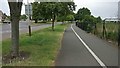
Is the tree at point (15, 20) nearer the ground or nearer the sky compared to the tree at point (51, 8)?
nearer the ground

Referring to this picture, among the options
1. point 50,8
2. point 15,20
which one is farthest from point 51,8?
point 15,20

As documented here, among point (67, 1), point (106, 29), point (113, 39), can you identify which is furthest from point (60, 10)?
point (113, 39)

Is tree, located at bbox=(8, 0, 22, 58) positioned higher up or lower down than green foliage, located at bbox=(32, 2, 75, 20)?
lower down

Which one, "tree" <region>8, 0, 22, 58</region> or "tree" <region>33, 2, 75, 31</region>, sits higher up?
"tree" <region>33, 2, 75, 31</region>

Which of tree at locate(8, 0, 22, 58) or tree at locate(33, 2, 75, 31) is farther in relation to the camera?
tree at locate(33, 2, 75, 31)

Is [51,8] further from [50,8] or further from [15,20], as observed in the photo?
[15,20]

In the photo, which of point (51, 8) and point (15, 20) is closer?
point (15, 20)

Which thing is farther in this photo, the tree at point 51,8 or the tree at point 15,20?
the tree at point 51,8

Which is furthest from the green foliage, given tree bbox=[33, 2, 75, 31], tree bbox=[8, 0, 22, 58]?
A: tree bbox=[8, 0, 22, 58]

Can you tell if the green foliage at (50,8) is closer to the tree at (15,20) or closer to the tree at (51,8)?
the tree at (51,8)

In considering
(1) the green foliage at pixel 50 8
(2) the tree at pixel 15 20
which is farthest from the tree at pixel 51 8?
(2) the tree at pixel 15 20

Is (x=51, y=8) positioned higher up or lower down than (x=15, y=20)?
higher up

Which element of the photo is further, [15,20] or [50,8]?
[50,8]

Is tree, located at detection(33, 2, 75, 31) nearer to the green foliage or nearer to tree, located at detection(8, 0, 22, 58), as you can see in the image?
the green foliage
